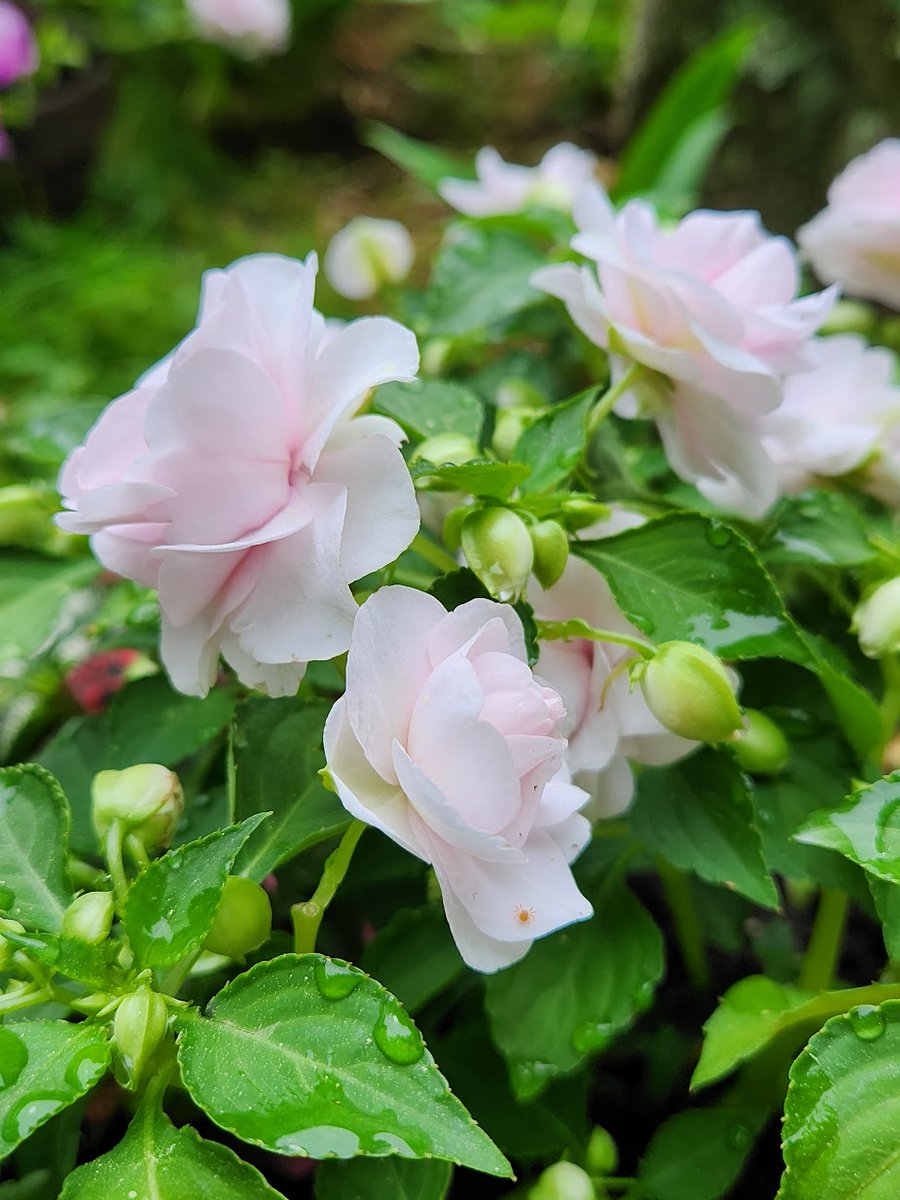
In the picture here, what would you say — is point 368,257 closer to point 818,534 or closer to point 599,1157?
point 818,534

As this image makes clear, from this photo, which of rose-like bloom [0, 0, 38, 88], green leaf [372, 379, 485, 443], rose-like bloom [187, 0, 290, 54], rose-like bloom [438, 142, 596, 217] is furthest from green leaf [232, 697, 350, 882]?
rose-like bloom [187, 0, 290, 54]

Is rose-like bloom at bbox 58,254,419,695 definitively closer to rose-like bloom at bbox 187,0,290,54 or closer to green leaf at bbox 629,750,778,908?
green leaf at bbox 629,750,778,908

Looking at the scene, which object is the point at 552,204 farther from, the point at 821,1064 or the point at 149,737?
the point at 821,1064

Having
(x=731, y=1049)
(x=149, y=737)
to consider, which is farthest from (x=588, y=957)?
(x=149, y=737)

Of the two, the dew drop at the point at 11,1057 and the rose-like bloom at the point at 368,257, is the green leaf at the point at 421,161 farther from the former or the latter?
the dew drop at the point at 11,1057

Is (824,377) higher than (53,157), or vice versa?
(824,377)

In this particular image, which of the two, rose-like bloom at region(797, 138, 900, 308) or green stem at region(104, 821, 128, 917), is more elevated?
rose-like bloom at region(797, 138, 900, 308)
